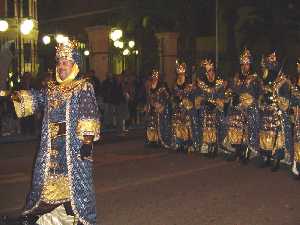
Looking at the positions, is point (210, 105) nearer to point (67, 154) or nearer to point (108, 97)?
point (67, 154)

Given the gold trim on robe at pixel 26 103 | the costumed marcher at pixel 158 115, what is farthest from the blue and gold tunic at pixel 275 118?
the gold trim on robe at pixel 26 103

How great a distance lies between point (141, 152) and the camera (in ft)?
46.4

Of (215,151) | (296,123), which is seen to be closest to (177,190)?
(296,123)

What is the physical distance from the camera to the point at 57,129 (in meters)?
6.96

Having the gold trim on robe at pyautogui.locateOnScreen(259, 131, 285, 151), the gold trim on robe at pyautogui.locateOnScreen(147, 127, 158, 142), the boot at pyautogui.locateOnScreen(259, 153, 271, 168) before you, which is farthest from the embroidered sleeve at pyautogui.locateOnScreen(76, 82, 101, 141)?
the gold trim on robe at pyautogui.locateOnScreen(147, 127, 158, 142)

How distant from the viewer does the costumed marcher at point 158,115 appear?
1447 centimetres

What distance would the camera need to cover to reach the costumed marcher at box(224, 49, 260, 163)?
12180mm

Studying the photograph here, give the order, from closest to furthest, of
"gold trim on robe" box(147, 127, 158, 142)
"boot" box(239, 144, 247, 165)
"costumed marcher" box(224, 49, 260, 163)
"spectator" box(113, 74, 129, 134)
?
"costumed marcher" box(224, 49, 260, 163) → "boot" box(239, 144, 247, 165) → "gold trim on robe" box(147, 127, 158, 142) → "spectator" box(113, 74, 129, 134)

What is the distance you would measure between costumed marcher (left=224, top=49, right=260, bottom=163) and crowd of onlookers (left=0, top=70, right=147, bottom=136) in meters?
5.37

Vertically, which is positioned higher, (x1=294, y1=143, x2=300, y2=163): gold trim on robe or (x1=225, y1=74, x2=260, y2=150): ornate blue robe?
(x1=225, y1=74, x2=260, y2=150): ornate blue robe

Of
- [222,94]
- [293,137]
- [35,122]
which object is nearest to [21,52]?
[35,122]

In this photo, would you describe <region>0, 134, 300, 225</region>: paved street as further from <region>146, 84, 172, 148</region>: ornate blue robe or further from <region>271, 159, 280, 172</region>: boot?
<region>146, 84, 172, 148</region>: ornate blue robe

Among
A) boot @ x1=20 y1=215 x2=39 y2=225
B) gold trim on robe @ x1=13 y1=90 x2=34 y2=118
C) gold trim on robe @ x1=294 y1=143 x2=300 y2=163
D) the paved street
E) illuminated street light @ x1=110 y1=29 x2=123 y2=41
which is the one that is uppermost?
illuminated street light @ x1=110 y1=29 x2=123 y2=41

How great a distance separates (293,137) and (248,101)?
5.03 feet
